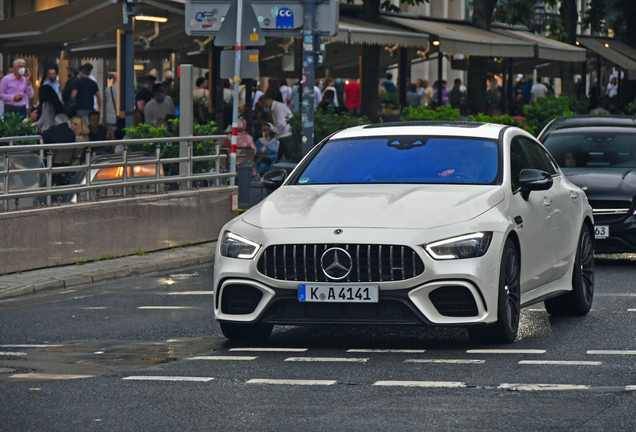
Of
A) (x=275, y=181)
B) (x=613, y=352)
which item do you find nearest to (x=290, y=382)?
(x=613, y=352)

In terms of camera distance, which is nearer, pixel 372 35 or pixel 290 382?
pixel 290 382

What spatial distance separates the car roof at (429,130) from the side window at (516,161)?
157mm

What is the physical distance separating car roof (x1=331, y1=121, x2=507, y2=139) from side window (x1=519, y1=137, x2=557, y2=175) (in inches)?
10.5

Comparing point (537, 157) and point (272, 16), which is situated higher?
point (272, 16)

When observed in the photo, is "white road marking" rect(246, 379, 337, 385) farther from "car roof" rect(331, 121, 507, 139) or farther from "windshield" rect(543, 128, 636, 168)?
"windshield" rect(543, 128, 636, 168)

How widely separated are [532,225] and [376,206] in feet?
4.29

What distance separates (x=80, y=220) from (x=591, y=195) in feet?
17.8

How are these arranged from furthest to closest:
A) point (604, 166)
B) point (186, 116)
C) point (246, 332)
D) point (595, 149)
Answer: point (186, 116), point (595, 149), point (604, 166), point (246, 332)

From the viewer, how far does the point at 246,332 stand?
8.85 metres

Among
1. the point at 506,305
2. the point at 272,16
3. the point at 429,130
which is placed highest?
the point at 272,16

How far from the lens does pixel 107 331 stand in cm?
970

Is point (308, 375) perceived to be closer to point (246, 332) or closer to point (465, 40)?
point (246, 332)

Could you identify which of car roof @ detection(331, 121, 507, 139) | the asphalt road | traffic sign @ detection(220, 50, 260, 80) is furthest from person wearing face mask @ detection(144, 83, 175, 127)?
car roof @ detection(331, 121, 507, 139)

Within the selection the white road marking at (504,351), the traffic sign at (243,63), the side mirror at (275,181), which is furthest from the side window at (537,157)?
the traffic sign at (243,63)
